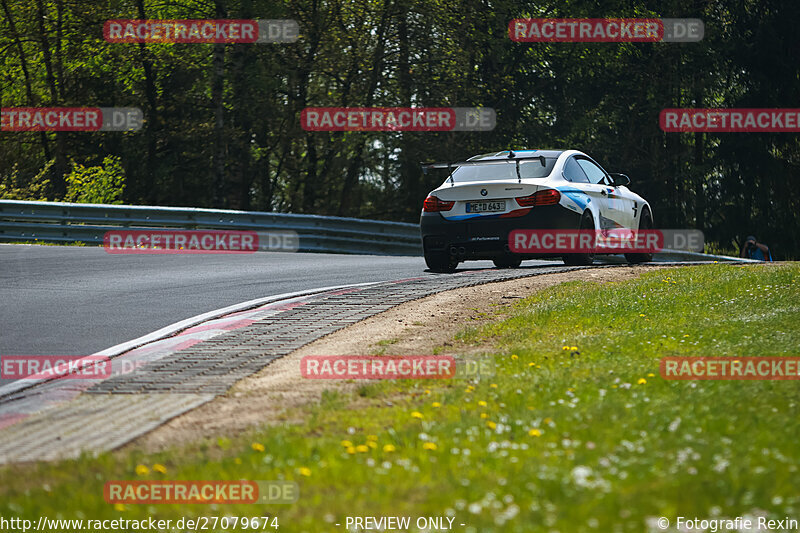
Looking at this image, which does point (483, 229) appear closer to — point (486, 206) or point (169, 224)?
point (486, 206)

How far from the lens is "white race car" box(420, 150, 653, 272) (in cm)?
1293

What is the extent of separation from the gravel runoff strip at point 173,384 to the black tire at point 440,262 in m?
2.35

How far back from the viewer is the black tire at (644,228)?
16.0 meters

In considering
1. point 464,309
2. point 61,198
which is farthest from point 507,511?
point 61,198

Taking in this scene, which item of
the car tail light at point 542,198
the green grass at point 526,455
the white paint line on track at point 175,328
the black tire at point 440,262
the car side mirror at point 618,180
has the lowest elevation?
the green grass at point 526,455

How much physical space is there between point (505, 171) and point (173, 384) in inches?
285

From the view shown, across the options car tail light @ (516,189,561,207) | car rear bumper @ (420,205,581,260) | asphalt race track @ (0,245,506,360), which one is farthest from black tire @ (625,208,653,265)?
car tail light @ (516,189,561,207)

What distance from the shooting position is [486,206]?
1315cm

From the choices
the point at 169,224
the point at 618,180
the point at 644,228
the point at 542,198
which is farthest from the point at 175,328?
the point at 169,224

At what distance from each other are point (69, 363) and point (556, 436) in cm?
436

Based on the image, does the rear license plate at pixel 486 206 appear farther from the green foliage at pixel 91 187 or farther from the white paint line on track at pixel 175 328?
the green foliage at pixel 91 187

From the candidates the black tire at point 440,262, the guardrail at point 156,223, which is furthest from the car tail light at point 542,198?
the guardrail at point 156,223

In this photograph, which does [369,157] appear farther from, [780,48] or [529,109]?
[780,48]

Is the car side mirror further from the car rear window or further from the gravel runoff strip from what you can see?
the gravel runoff strip
